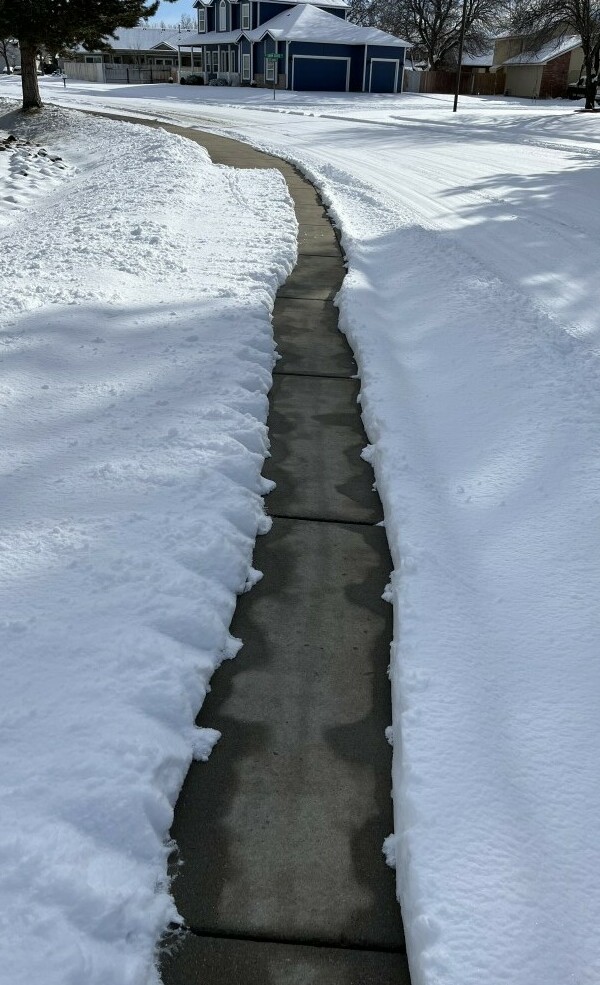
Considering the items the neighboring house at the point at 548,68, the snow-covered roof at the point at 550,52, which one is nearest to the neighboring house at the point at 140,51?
the neighboring house at the point at 548,68

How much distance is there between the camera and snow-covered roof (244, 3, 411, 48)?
40.2 m

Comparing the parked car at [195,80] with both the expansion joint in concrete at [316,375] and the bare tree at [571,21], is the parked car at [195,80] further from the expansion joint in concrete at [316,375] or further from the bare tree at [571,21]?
the expansion joint in concrete at [316,375]

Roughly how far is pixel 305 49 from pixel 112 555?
44.7 m

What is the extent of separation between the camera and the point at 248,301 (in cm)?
633

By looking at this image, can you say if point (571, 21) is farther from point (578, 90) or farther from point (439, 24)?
point (439, 24)

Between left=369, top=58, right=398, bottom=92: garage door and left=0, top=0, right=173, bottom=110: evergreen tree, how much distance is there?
2364 centimetres

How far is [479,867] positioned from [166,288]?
544 centimetres

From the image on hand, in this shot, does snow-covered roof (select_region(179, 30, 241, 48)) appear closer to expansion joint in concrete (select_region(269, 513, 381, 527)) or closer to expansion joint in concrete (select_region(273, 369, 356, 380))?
expansion joint in concrete (select_region(273, 369, 356, 380))

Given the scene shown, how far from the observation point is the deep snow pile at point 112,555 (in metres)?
1.95

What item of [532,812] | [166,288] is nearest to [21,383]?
[166,288]

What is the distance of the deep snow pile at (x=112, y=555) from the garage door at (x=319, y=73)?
1557 inches

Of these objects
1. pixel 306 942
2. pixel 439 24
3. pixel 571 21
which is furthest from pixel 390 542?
pixel 439 24

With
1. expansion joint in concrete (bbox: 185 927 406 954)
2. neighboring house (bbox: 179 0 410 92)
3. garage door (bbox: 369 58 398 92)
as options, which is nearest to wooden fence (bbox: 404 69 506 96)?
neighboring house (bbox: 179 0 410 92)

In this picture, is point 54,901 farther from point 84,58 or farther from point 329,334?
point 84,58
